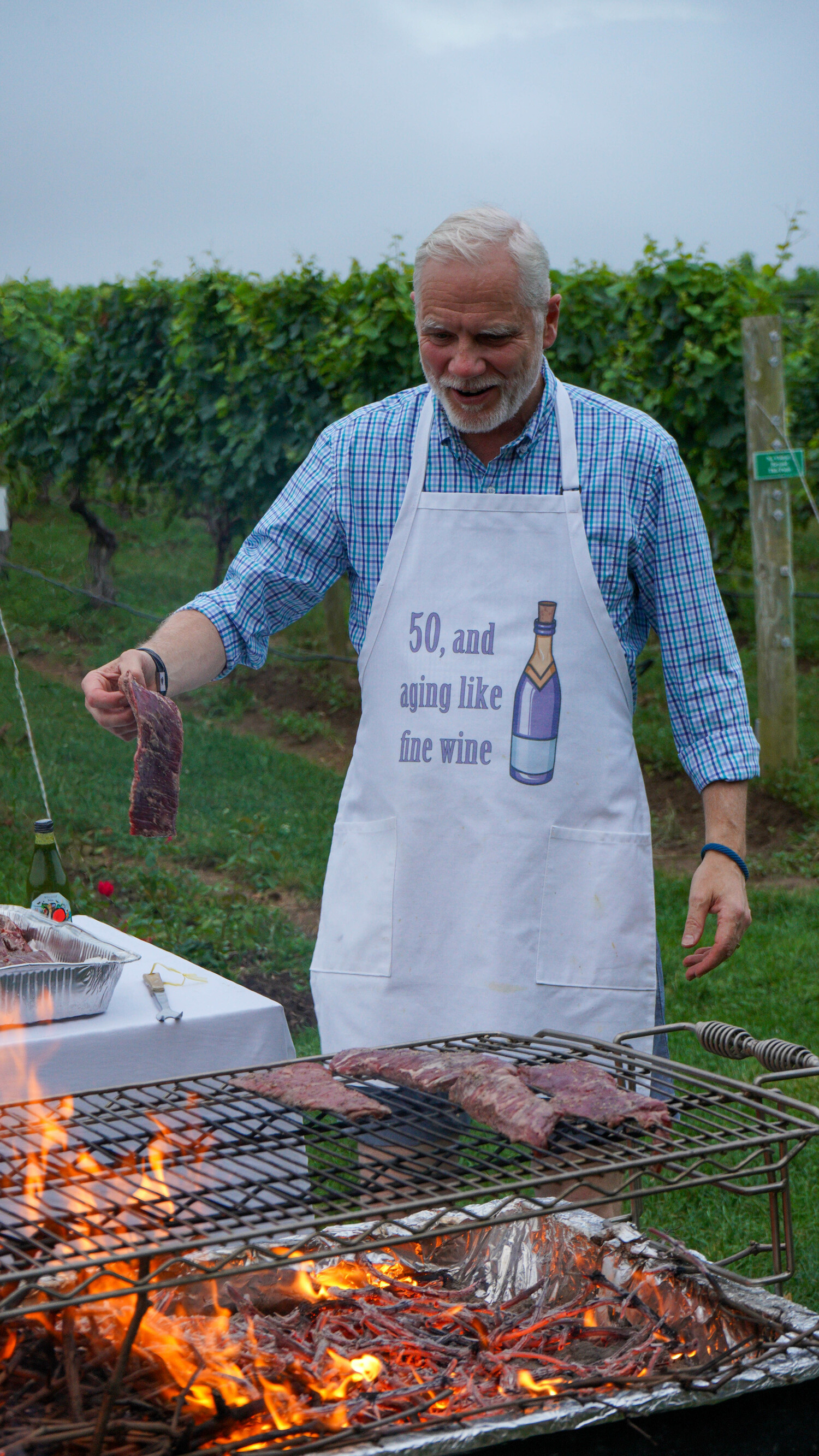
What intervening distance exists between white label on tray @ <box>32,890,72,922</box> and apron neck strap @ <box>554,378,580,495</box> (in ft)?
4.70

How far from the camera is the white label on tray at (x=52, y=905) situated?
308 cm

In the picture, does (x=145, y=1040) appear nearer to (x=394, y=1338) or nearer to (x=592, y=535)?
(x=394, y=1338)

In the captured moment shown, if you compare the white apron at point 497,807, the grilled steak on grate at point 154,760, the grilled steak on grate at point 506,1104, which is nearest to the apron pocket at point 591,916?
the white apron at point 497,807

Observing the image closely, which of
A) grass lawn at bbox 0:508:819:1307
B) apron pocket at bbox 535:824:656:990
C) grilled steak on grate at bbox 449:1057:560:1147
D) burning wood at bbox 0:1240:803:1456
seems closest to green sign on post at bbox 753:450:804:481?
grass lawn at bbox 0:508:819:1307

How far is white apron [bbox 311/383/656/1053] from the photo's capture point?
274cm

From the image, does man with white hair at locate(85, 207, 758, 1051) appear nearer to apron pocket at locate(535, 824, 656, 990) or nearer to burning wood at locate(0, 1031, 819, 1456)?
apron pocket at locate(535, 824, 656, 990)

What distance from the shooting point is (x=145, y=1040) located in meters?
2.54

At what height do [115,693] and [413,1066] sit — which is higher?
[115,693]

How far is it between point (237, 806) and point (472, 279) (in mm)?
5269

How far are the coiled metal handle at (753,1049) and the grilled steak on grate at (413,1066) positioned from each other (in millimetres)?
340

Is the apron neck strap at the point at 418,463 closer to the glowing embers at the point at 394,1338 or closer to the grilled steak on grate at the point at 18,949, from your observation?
the grilled steak on grate at the point at 18,949

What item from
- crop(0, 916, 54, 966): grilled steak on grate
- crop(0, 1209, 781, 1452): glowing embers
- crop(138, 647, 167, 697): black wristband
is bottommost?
crop(0, 1209, 781, 1452): glowing embers

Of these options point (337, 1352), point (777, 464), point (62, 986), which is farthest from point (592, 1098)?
point (777, 464)

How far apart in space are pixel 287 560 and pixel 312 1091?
1.29 meters
